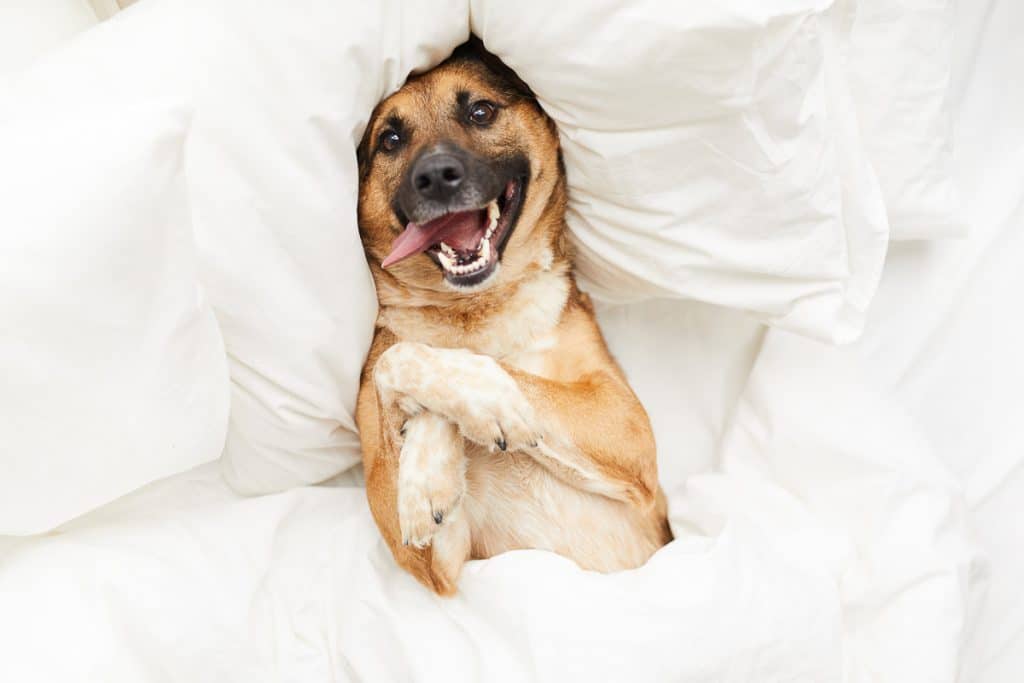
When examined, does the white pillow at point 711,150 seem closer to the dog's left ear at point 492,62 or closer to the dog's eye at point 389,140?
the dog's left ear at point 492,62

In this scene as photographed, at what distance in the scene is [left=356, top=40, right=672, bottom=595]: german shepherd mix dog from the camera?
1.43 metres

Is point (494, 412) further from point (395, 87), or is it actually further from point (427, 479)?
point (395, 87)

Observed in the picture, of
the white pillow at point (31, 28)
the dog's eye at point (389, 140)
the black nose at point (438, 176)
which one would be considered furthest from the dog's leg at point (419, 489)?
the white pillow at point (31, 28)

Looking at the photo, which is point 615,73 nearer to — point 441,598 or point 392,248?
point 392,248

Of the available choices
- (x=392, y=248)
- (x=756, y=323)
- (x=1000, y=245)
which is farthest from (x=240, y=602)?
(x=1000, y=245)

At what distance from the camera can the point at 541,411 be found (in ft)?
4.91

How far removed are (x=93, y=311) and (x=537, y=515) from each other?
3.03 ft

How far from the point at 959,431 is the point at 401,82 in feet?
4.82

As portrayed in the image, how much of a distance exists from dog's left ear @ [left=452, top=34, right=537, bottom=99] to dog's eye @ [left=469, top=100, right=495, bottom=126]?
73mm

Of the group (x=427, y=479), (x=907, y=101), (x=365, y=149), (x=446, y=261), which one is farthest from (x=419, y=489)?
(x=907, y=101)

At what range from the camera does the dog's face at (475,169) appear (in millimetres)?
1583

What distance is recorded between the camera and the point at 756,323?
190cm

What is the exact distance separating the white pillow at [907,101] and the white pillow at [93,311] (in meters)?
1.32

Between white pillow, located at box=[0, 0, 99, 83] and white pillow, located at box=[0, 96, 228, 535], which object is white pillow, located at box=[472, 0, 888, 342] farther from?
white pillow, located at box=[0, 0, 99, 83]
